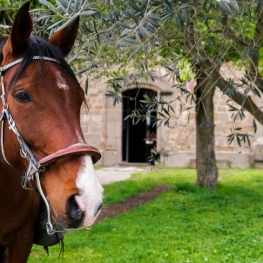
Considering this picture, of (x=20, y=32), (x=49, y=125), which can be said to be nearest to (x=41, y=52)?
(x=20, y=32)

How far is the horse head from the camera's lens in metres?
2.15

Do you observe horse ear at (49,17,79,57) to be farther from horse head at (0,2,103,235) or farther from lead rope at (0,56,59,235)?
lead rope at (0,56,59,235)

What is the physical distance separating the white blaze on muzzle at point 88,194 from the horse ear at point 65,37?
85cm

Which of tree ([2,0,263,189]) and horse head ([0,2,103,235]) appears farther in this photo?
tree ([2,0,263,189])

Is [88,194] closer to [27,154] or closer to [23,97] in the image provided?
[27,154]

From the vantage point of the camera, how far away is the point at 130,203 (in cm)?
1025

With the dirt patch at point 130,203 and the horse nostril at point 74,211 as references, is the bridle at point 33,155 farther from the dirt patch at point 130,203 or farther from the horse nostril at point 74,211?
the dirt patch at point 130,203

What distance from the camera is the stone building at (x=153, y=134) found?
16.3 metres

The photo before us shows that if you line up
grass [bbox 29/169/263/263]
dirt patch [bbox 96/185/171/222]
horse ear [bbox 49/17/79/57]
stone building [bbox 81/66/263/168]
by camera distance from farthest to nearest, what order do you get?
1. stone building [bbox 81/66/263/168]
2. dirt patch [bbox 96/185/171/222]
3. grass [bbox 29/169/263/263]
4. horse ear [bbox 49/17/79/57]

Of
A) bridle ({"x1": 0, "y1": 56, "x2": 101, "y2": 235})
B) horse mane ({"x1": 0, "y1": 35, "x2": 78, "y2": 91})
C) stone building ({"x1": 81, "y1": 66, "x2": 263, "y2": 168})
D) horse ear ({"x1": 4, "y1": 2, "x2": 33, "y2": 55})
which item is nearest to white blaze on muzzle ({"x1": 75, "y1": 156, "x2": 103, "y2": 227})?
bridle ({"x1": 0, "y1": 56, "x2": 101, "y2": 235})

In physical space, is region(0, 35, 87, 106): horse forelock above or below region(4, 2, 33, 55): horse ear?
below

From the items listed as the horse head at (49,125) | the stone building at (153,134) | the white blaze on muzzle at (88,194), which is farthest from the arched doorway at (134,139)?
the white blaze on muzzle at (88,194)

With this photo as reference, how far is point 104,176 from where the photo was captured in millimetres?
14484

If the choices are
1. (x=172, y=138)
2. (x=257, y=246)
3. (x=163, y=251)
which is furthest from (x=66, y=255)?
(x=172, y=138)
